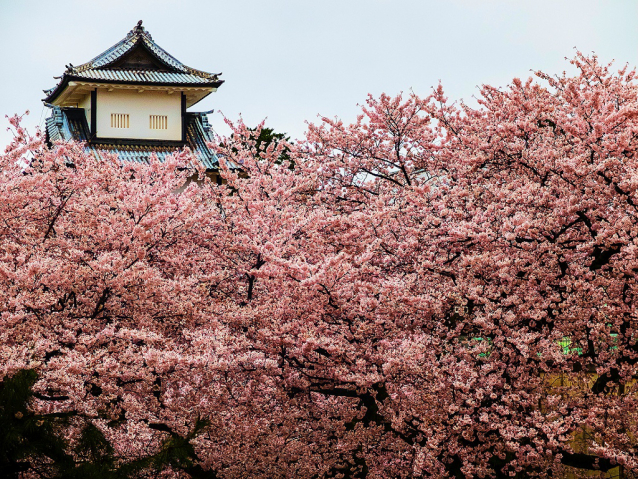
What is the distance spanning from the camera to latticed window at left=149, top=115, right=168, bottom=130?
30.2m

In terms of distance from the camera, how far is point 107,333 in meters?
8.95

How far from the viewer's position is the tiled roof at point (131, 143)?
2881 cm

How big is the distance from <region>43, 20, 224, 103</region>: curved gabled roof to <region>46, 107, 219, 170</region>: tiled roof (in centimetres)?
127

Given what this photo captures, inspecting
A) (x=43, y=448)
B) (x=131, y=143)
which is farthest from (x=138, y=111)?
(x=43, y=448)

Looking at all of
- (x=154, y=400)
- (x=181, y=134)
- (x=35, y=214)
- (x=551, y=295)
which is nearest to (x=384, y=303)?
(x=551, y=295)

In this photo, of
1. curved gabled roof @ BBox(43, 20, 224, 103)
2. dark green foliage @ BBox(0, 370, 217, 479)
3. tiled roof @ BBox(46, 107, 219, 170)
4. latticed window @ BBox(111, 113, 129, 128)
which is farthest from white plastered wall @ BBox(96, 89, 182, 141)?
dark green foliage @ BBox(0, 370, 217, 479)

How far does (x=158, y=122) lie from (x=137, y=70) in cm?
215

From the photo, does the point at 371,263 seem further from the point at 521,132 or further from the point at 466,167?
the point at 521,132

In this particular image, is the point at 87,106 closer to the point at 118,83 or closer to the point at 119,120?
the point at 119,120

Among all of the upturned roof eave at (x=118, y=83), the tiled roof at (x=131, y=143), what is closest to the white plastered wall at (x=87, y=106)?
the tiled roof at (x=131, y=143)

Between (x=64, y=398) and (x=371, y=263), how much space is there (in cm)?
461

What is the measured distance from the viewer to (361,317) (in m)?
10.4

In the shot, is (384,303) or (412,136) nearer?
(384,303)

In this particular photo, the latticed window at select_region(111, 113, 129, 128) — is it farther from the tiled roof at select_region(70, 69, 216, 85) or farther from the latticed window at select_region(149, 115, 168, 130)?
the tiled roof at select_region(70, 69, 216, 85)
